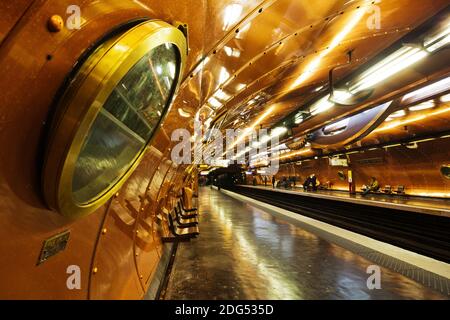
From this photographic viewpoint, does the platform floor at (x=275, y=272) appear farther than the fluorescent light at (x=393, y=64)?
No

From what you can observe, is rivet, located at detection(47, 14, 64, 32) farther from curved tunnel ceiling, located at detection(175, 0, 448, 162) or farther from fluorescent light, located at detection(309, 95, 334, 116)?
fluorescent light, located at detection(309, 95, 334, 116)

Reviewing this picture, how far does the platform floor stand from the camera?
321 cm

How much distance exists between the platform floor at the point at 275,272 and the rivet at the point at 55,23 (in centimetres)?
307

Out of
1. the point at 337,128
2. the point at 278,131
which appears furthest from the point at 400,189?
the point at 278,131

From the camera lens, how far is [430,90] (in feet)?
21.8

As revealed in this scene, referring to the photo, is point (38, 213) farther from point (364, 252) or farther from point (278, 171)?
point (278, 171)

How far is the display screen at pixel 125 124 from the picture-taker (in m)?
1.14

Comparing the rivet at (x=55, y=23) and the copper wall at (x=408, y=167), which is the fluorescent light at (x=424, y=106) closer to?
the copper wall at (x=408, y=167)

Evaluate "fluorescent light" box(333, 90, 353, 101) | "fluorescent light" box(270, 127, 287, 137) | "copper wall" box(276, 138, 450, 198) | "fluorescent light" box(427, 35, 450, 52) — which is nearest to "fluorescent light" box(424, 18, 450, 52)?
"fluorescent light" box(427, 35, 450, 52)

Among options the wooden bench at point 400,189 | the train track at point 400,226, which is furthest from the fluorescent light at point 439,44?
the wooden bench at point 400,189

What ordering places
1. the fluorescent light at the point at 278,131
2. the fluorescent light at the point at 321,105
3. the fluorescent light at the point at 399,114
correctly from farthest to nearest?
the fluorescent light at the point at 399,114
the fluorescent light at the point at 278,131
the fluorescent light at the point at 321,105

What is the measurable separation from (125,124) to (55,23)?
0.60m

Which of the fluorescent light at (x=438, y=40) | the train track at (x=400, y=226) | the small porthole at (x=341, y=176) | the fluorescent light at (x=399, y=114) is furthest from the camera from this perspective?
the small porthole at (x=341, y=176)

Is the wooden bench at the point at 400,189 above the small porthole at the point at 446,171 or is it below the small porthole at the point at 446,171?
below
